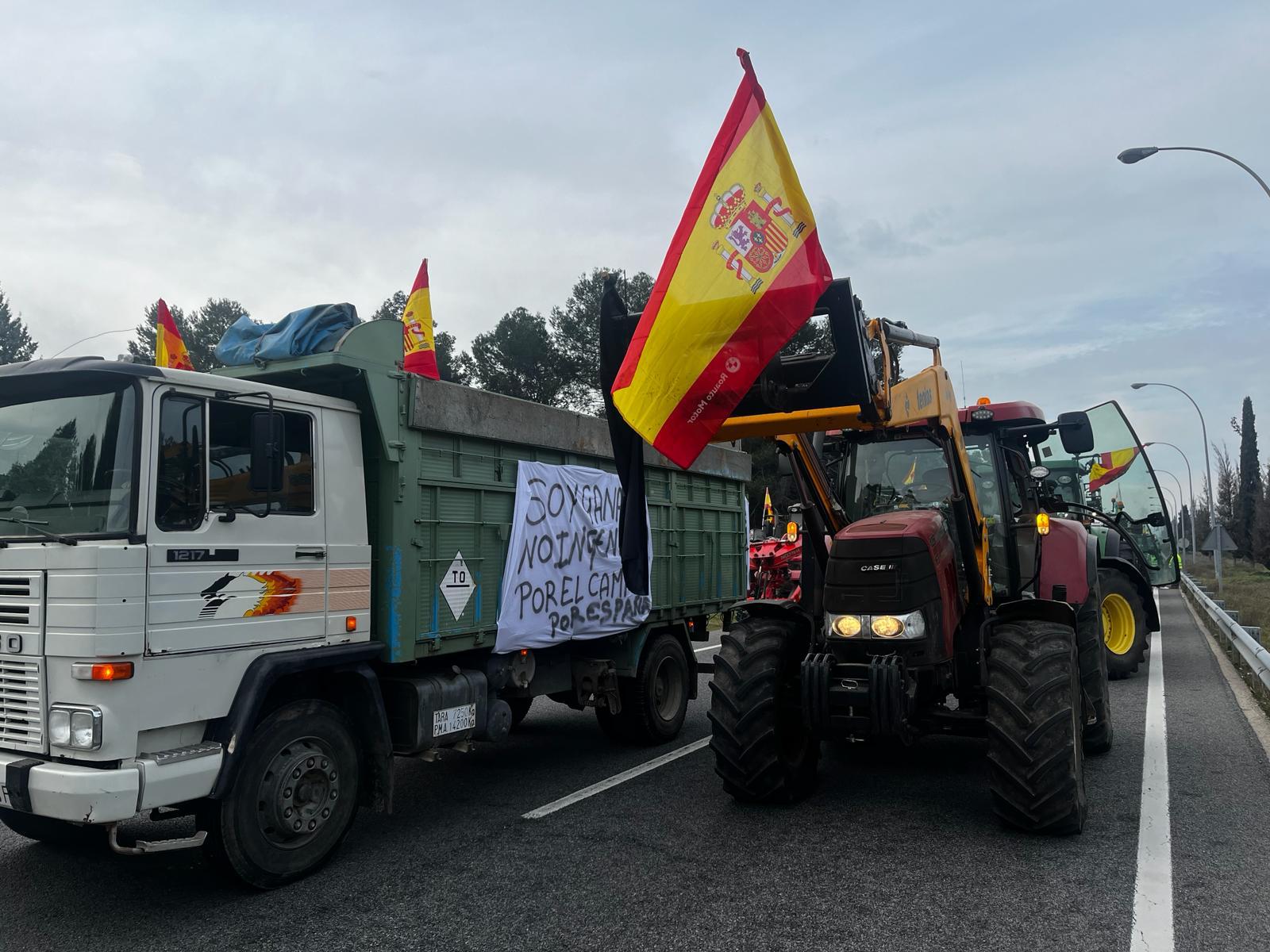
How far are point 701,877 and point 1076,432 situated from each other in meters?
5.06

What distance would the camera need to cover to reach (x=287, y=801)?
4785mm

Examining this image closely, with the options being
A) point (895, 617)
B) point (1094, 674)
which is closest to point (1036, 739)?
point (895, 617)

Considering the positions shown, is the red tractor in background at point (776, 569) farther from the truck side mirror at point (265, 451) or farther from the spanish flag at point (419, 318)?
the truck side mirror at point (265, 451)

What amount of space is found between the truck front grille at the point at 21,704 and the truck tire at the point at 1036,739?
493cm

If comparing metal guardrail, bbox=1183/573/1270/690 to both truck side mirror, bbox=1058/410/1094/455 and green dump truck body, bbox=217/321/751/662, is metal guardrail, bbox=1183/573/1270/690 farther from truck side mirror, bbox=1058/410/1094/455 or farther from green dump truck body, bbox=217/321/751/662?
green dump truck body, bbox=217/321/751/662

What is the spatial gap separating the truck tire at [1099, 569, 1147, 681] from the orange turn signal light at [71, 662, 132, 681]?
1071cm

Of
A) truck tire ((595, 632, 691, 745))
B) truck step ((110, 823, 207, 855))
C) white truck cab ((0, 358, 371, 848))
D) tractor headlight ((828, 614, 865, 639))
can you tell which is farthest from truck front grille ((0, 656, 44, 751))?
truck tire ((595, 632, 691, 745))

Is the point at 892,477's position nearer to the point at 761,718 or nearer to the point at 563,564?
the point at 761,718

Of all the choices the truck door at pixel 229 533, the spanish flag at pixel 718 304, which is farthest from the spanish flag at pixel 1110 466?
the truck door at pixel 229 533

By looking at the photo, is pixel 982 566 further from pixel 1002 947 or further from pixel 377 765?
pixel 377 765

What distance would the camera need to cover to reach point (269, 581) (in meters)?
4.88

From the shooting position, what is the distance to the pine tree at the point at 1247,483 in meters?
55.1

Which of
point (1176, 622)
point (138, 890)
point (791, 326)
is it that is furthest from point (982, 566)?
point (1176, 622)

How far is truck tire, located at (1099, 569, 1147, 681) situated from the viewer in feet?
37.3
